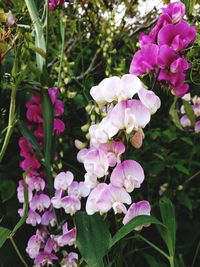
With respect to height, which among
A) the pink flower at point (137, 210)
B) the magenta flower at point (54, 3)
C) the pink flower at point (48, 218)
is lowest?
the pink flower at point (48, 218)

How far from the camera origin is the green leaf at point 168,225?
0.85m

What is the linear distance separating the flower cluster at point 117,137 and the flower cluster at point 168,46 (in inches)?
3.1

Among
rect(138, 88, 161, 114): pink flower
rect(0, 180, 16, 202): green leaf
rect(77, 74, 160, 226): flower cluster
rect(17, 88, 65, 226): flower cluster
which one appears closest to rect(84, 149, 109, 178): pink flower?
rect(77, 74, 160, 226): flower cluster

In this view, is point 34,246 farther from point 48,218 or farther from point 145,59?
point 145,59

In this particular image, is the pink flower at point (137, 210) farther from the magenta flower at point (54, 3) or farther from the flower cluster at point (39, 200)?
the magenta flower at point (54, 3)

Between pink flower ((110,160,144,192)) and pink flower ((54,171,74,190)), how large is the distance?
0.84ft

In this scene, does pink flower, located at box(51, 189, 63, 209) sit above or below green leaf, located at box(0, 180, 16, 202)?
above

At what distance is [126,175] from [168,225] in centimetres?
14

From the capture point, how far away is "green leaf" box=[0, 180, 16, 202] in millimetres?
1276

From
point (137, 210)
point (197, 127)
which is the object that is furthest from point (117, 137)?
point (197, 127)

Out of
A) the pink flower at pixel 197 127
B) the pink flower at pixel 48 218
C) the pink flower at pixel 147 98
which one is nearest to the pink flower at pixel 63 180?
the pink flower at pixel 48 218

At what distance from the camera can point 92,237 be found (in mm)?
922

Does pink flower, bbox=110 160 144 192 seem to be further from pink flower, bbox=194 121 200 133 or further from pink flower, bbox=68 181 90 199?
pink flower, bbox=194 121 200 133

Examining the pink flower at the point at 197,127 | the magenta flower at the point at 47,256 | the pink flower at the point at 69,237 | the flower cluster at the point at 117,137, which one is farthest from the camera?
the pink flower at the point at 197,127
